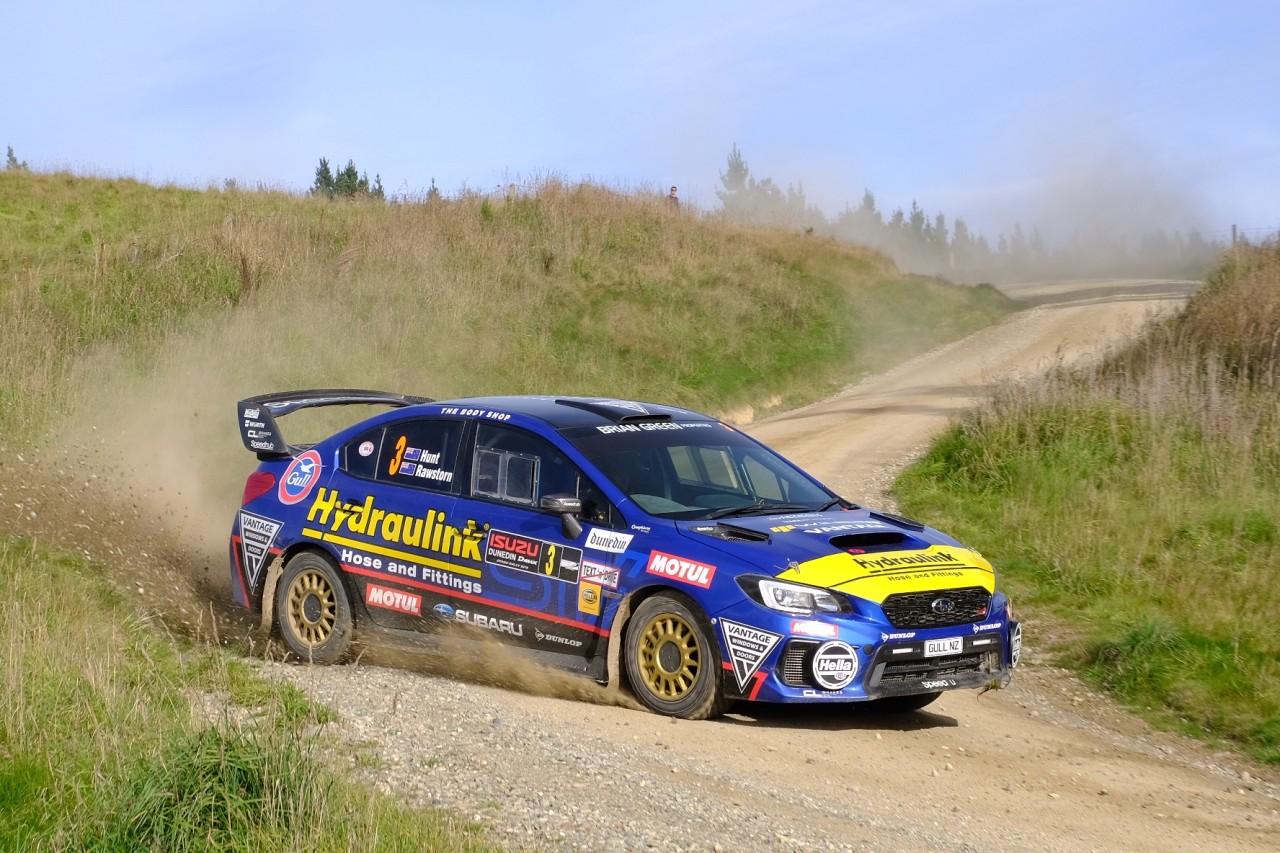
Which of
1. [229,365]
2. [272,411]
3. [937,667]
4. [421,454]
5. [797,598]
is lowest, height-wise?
[937,667]

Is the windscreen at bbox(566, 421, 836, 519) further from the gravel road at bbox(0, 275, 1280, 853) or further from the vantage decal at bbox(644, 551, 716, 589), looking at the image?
the gravel road at bbox(0, 275, 1280, 853)

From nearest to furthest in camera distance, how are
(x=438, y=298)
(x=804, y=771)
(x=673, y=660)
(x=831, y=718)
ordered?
1. (x=804, y=771)
2. (x=673, y=660)
3. (x=831, y=718)
4. (x=438, y=298)

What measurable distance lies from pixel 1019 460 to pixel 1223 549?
310 centimetres

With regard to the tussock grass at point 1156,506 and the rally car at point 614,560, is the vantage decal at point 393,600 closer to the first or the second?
the rally car at point 614,560

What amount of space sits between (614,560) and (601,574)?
12 cm

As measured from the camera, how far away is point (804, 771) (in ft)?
19.6

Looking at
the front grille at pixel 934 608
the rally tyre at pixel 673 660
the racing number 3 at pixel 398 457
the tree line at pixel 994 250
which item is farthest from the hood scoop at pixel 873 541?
the tree line at pixel 994 250

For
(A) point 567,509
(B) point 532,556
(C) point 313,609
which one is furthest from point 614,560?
(C) point 313,609

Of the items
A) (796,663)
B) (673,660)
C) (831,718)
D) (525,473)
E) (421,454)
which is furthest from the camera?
(421,454)

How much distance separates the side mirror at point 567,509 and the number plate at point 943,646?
2.07 metres

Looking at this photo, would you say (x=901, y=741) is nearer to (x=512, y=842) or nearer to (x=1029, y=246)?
(x=512, y=842)

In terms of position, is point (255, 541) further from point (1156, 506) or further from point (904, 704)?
point (1156, 506)

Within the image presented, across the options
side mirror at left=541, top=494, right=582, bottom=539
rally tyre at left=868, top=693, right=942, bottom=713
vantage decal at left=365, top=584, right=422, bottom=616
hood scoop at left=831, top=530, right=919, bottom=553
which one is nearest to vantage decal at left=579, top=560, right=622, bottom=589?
side mirror at left=541, top=494, right=582, bottom=539

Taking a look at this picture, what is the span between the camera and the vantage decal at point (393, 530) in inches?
314
